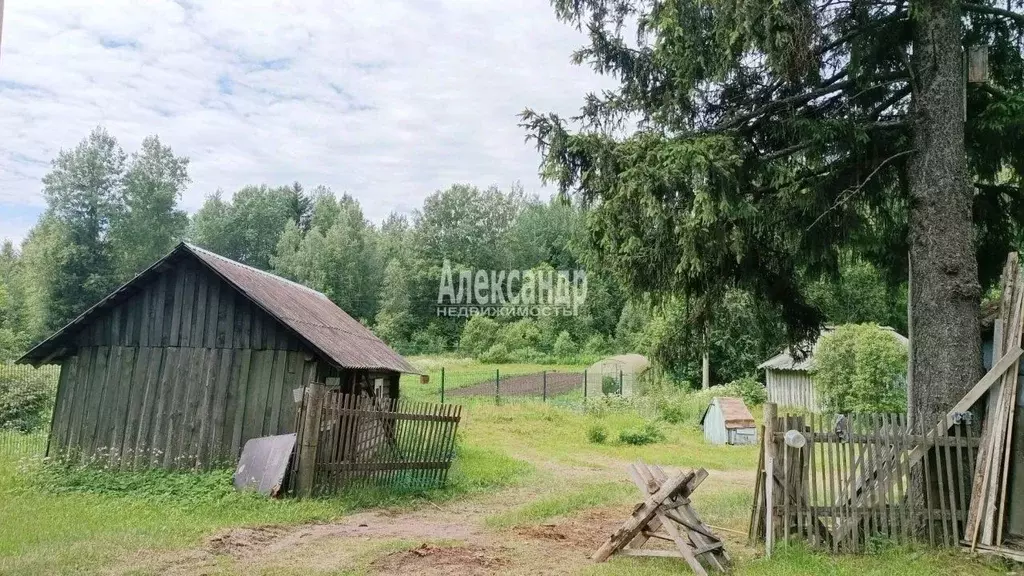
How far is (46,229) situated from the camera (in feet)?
153

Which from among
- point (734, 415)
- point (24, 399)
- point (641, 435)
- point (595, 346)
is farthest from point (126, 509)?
point (595, 346)

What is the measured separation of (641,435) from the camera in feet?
65.3

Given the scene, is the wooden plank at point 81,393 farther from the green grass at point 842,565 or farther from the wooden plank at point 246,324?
the green grass at point 842,565

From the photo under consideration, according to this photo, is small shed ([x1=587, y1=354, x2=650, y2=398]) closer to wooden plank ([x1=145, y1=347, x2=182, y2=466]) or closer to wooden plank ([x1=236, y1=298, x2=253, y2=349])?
wooden plank ([x1=236, y1=298, x2=253, y2=349])

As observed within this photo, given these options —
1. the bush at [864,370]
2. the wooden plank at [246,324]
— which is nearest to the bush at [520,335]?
the bush at [864,370]

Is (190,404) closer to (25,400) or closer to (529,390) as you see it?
(25,400)

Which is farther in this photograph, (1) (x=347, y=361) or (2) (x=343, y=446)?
(1) (x=347, y=361)

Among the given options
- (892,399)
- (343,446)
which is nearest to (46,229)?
(343,446)

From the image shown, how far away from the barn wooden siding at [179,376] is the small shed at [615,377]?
58.7ft

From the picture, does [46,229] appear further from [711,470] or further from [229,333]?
[711,470]

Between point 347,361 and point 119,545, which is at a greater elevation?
point 347,361

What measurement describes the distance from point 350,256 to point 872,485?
50.3m

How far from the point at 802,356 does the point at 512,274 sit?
1759 inches

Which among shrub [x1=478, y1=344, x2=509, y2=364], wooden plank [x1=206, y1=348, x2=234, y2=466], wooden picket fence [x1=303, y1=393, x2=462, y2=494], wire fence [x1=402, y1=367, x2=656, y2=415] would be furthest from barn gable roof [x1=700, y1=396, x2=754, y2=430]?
shrub [x1=478, y1=344, x2=509, y2=364]
